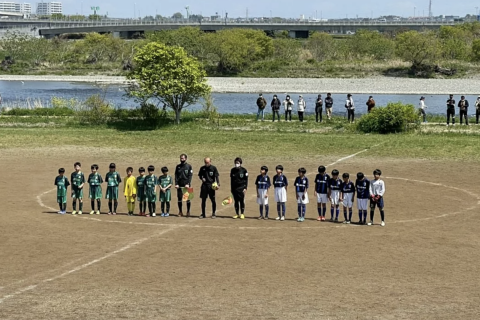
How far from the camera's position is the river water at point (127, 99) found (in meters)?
69.4

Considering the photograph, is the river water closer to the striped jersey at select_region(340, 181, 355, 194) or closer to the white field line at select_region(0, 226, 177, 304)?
the striped jersey at select_region(340, 181, 355, 194)

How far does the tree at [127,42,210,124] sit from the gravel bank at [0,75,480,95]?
39.5 m

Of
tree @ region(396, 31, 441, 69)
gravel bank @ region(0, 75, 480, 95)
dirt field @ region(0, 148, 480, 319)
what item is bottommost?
dirt field @ region(0, 148, 480, 319)

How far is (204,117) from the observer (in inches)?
2057

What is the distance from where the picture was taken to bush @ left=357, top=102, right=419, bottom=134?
4597cm

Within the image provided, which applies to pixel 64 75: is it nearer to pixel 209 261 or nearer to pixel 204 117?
pixel 204 117

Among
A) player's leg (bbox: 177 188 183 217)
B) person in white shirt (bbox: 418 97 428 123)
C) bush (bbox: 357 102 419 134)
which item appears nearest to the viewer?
player's leg (bbox: 177 188 183 217)

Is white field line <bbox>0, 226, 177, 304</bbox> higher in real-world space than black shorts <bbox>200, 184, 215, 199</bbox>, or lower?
lower

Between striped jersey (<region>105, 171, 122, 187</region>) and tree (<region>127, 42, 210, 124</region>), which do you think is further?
tree (<region>127, 42, 210, 124</region>)

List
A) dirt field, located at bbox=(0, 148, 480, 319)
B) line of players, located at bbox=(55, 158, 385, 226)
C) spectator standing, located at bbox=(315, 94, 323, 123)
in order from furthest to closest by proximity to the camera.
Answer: spectator standing, located at bbox=(315, 94, 323, 123) → line of players, located at bbox=(55, 158, 385, 226) → dirt field, located at bbox=(0, 148, 480, 319)

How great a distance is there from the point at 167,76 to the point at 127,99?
2265 cm

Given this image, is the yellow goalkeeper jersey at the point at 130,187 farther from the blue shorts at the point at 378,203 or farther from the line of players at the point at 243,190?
the blue shorts at the point at 378,203

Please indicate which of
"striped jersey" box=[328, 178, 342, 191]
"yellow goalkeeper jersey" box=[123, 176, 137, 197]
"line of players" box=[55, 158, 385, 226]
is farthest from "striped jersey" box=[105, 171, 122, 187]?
"striped jersey" box=[328, 178, 342, 191]

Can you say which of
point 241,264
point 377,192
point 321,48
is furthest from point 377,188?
point 321,48
